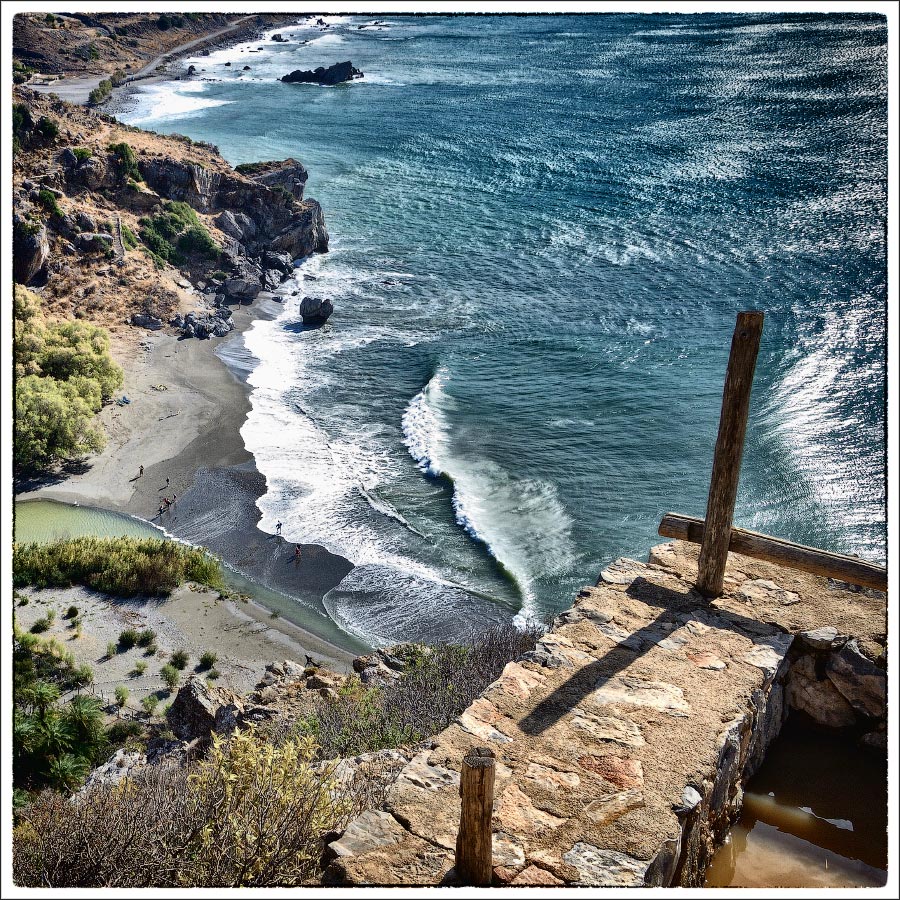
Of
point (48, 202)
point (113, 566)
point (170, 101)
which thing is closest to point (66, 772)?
point (113, 566)

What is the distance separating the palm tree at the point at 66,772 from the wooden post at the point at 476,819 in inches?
367

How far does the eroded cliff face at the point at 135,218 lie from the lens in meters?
A: 34.4

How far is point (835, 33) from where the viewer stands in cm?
7069

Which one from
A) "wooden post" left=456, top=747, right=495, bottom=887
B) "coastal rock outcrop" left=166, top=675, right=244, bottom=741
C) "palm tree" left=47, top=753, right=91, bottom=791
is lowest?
"palm tree" left=47, top=753, right=91, bottom=791

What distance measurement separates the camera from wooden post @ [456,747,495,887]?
5777mm

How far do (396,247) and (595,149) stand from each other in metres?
19.7

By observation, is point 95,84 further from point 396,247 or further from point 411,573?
point 411,573

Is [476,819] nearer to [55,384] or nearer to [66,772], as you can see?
[66,772]

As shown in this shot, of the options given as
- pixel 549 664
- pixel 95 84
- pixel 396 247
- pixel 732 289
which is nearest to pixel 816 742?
pixel 549 664

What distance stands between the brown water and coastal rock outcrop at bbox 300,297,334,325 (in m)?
30.4

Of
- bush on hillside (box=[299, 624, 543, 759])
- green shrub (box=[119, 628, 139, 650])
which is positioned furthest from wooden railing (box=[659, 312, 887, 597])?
green shrub (box=[119, 628, 139, 650])

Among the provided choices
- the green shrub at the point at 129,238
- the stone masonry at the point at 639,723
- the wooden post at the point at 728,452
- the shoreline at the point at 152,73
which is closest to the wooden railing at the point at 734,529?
the wooden post at the point at 728,452

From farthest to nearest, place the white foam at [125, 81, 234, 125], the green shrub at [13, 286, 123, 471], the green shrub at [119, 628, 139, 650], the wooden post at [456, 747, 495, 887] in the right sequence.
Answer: the white foam at [125, 81, 234, 125] < the green shrub at [13, 286, 123, 471] < the green shrub at [119, 628, 139, 650] < the wooden post at [456, 747, 495, 887]

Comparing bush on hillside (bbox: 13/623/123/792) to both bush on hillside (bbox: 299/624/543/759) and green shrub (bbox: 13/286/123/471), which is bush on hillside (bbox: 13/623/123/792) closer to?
bush on hillside (bbox: 299/624/543/759)
